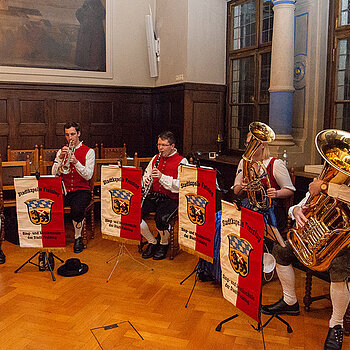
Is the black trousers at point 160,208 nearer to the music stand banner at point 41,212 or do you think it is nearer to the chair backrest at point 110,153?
the music stand banner at point 41,212

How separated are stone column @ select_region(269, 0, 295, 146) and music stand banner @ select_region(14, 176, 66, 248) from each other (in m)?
2.91

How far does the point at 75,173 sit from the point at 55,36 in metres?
3.22

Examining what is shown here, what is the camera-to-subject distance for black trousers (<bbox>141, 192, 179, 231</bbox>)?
4422mm

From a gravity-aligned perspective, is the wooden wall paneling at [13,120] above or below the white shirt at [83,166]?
above

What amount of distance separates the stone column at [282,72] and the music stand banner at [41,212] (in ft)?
9.56

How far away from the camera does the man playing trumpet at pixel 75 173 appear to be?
4.84 meters

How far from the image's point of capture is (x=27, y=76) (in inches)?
274

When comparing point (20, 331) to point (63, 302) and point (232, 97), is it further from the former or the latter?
point (232, 97)

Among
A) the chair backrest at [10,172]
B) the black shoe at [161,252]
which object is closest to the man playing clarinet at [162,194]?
the black shoe at [161,252]

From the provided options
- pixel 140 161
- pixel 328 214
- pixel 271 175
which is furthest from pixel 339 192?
pixel 140 161

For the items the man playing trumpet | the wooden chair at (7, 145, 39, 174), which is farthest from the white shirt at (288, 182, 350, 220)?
the wooden chair at (7, 145, 39, 174)

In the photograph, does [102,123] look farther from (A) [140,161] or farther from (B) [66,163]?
(B) [66,163]

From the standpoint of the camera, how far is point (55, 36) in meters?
7.06

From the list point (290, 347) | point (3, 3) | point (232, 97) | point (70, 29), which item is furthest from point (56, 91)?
point (290, 347)
